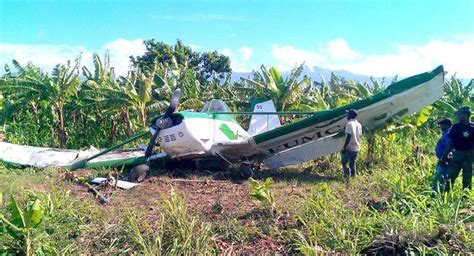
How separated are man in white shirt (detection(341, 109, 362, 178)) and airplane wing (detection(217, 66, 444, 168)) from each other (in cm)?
38

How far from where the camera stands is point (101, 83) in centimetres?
1426

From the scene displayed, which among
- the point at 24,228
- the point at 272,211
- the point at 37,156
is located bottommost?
the point at 24,228

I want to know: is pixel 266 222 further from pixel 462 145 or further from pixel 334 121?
pixel 334 121

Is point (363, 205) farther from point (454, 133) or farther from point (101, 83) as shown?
point (101, 83)

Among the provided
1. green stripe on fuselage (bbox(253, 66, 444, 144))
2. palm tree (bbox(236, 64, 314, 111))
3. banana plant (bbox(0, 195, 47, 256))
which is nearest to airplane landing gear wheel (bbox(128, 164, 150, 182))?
green stripe on fuselage (bbox(253, 66, 444, 144))

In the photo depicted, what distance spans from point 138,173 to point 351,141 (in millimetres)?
4048

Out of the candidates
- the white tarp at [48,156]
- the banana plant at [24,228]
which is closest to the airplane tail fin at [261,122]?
the white tarp at [48,156]

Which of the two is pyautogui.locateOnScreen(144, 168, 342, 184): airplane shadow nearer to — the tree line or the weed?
the tree line

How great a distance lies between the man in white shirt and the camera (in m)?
8.55

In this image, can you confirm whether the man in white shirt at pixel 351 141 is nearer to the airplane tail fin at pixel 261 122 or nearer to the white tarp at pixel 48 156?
the airplane tail fin at pixel 261 122

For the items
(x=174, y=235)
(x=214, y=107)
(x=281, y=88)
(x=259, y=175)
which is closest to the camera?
(x=174, y=235)

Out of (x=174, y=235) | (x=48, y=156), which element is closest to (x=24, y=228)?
(x=174, y=235)

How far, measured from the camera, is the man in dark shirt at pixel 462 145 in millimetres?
6402

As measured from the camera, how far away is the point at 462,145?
21.4 ft
